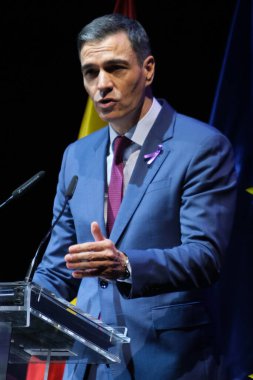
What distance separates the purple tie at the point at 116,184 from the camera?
8.56 feet

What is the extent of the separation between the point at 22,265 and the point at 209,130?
210 cm

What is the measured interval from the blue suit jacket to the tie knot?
0.08 metres

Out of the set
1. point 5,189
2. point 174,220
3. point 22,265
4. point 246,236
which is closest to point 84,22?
point 5,189


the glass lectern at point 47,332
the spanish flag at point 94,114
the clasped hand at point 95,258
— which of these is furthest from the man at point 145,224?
the spanish flag at point 94,114

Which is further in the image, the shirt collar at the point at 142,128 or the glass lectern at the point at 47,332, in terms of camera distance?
the shirt collar at the point at 142,128

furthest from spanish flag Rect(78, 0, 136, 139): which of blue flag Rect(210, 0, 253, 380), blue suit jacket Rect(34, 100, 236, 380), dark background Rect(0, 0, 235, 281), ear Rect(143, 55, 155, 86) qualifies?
blue suit jacket Rect(34, 100, 236, 380)

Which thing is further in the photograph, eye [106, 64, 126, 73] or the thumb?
eye [106, 64, 126, 73]

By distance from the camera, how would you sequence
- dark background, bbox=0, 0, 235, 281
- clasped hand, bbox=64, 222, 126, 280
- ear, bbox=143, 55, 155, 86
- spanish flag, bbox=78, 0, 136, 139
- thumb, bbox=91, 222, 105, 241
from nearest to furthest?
clasped hand, bbox=64, 222, 126, 280 < thumb, bbox=91, 222, 105, 241 < ear, bbox=143, 55, 155, 86 < spanish flag, bbox=78, 0, 136, 139 < dark background, bbox=0, 0, 235, 281

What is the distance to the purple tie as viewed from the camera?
2609 mm

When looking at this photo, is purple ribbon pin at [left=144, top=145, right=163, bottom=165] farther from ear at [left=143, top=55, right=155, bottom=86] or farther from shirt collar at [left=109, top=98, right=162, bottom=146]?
ear at [left=143, top=55, right=155, bottom=86]

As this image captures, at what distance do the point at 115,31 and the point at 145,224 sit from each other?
0.83 m

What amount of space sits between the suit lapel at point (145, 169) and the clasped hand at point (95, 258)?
0.41 meters

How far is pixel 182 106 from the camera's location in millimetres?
4008

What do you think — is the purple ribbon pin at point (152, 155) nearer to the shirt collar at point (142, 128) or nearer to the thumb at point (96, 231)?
the shirt collar at point (142, 128)
